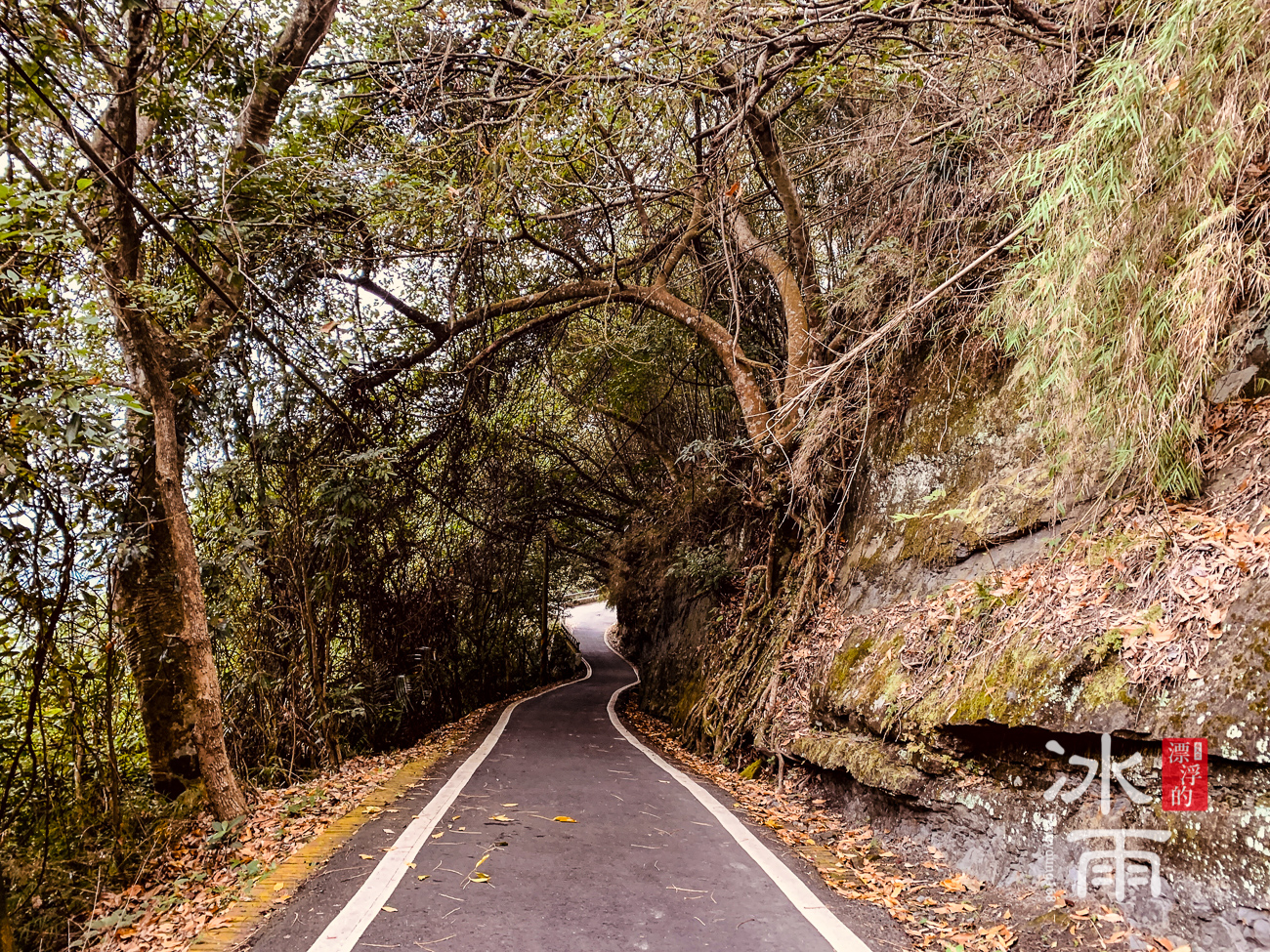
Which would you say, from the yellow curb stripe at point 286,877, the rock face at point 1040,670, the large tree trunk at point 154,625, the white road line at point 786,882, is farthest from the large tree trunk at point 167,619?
the rock face at point 1040,670

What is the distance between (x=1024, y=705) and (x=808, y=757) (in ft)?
8.62

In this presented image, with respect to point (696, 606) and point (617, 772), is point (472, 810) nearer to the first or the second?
point (617, 772)

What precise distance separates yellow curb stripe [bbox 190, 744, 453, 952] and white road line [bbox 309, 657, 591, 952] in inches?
15.4

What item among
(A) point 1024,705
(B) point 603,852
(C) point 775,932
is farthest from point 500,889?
(A) point 1024,705

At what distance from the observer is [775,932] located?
310cm

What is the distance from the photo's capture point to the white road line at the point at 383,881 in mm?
2928

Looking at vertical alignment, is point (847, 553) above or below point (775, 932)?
above

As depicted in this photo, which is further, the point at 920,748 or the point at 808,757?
the point at 808,757

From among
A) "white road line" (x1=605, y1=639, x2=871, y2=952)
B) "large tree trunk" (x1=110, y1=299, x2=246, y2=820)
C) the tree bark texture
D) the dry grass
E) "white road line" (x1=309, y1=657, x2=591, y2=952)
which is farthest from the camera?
"large tree trunk" (x1=110, y1=299, x2=246, y2=820)

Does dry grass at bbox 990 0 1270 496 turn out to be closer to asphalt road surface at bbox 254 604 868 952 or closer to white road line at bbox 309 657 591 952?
asphalt road surface at bbox 254 604 868 952

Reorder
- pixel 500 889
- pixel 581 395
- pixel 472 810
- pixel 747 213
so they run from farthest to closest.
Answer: pixel 581 395
pixel 747 213
pixel 472 810
pixel 500 889

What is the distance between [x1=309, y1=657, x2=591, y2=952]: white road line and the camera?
2928mm

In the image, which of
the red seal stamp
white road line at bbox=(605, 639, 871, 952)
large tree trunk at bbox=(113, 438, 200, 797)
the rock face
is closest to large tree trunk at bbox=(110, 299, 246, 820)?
large tree trunk at bbox=(113, 438, 200, 797)

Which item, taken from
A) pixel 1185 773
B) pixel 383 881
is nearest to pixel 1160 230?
pixel 1185 773
